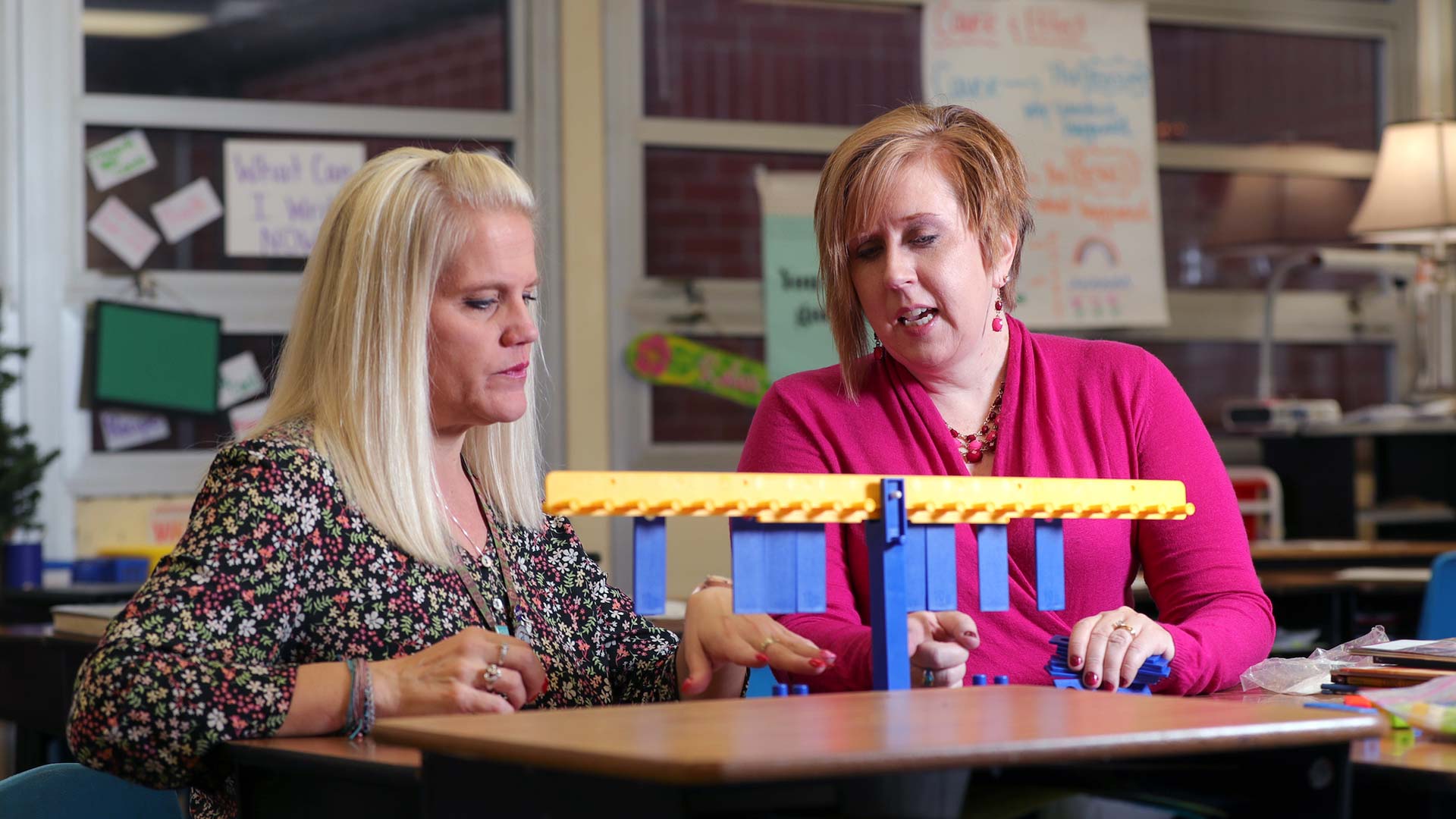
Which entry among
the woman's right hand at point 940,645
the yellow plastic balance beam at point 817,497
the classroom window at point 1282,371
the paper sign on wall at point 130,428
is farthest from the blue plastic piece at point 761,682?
the classroom window at point 1282,371

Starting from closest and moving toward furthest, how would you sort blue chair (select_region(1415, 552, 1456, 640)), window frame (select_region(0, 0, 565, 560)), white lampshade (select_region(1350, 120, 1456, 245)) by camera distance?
blue chair (select_region(1415, 552, 1456, 640))
window frame (select_region(0, 0, 565, 560))
white lampshade (select_region(1350, 120, 1456, 245))

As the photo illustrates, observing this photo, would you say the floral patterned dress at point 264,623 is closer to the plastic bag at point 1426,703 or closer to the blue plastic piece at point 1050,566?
the blue plastic piece at point 1050,566

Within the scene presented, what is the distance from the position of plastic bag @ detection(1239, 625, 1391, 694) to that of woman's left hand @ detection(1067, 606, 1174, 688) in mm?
194

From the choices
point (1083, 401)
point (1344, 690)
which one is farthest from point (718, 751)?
point (1083, 401)

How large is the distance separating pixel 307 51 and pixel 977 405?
9.34 feet

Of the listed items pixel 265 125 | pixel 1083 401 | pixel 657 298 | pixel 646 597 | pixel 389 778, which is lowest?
pixel 389 778

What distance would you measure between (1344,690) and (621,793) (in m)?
0.80

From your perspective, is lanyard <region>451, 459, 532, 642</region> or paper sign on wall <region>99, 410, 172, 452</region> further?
paper sign on wall <region>99, 410, 172, 452</region>

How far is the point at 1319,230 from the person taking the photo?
15.8ft

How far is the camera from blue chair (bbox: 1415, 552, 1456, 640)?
264 cm

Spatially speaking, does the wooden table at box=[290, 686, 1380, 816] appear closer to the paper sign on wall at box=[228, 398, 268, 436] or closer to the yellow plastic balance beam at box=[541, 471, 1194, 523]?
the yellow plastic balance beam at box=[541, 471, 1194, 523]

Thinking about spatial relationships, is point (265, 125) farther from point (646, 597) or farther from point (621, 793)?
point (621, 793)

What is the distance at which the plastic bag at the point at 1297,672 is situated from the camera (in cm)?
154

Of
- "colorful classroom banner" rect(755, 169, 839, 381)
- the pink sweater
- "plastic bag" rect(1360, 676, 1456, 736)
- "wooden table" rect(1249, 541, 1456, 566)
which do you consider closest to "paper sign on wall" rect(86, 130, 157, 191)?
"colorful classroom banner" rect(755, 169, 839, 381)
